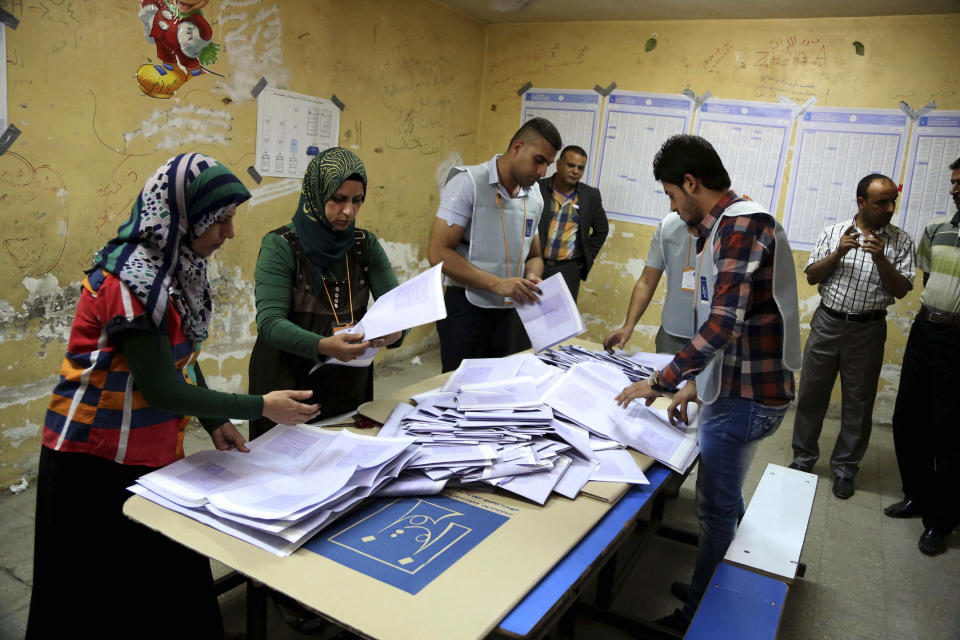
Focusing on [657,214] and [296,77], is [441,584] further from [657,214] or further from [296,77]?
[657,214]

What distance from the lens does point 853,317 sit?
10.9 feet

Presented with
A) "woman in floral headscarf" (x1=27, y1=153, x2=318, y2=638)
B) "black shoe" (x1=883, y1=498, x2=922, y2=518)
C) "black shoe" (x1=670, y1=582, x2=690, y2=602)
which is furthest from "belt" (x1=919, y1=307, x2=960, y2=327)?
"woman in floral headscarf" (x1=27, y1=153, x2=318, y2=638)

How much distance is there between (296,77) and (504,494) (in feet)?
10.1

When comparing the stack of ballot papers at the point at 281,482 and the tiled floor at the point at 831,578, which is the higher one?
the stack of ballot papers at the point at 281,482

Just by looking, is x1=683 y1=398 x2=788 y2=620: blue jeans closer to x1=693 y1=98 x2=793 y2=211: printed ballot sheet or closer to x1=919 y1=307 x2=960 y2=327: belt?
x1=919 y1=307 x2=960 y2=327: belt

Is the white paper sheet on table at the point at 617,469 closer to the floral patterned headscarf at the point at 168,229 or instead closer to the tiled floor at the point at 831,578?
the tiled floor at the point at 831,578

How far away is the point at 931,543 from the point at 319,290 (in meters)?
2.91

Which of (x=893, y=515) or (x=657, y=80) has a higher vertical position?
(x=657, y=80)

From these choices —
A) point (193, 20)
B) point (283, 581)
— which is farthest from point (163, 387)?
point (193, 20)

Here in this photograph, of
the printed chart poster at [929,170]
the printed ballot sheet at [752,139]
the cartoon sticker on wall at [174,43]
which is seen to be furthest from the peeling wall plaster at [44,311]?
the printed chart poster at [929,170]

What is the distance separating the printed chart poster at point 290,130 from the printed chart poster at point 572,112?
1849mm

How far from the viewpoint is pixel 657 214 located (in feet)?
16.3

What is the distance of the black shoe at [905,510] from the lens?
3.18 meters

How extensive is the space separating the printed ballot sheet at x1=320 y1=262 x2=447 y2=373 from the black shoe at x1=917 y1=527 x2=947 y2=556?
2.66 metres
